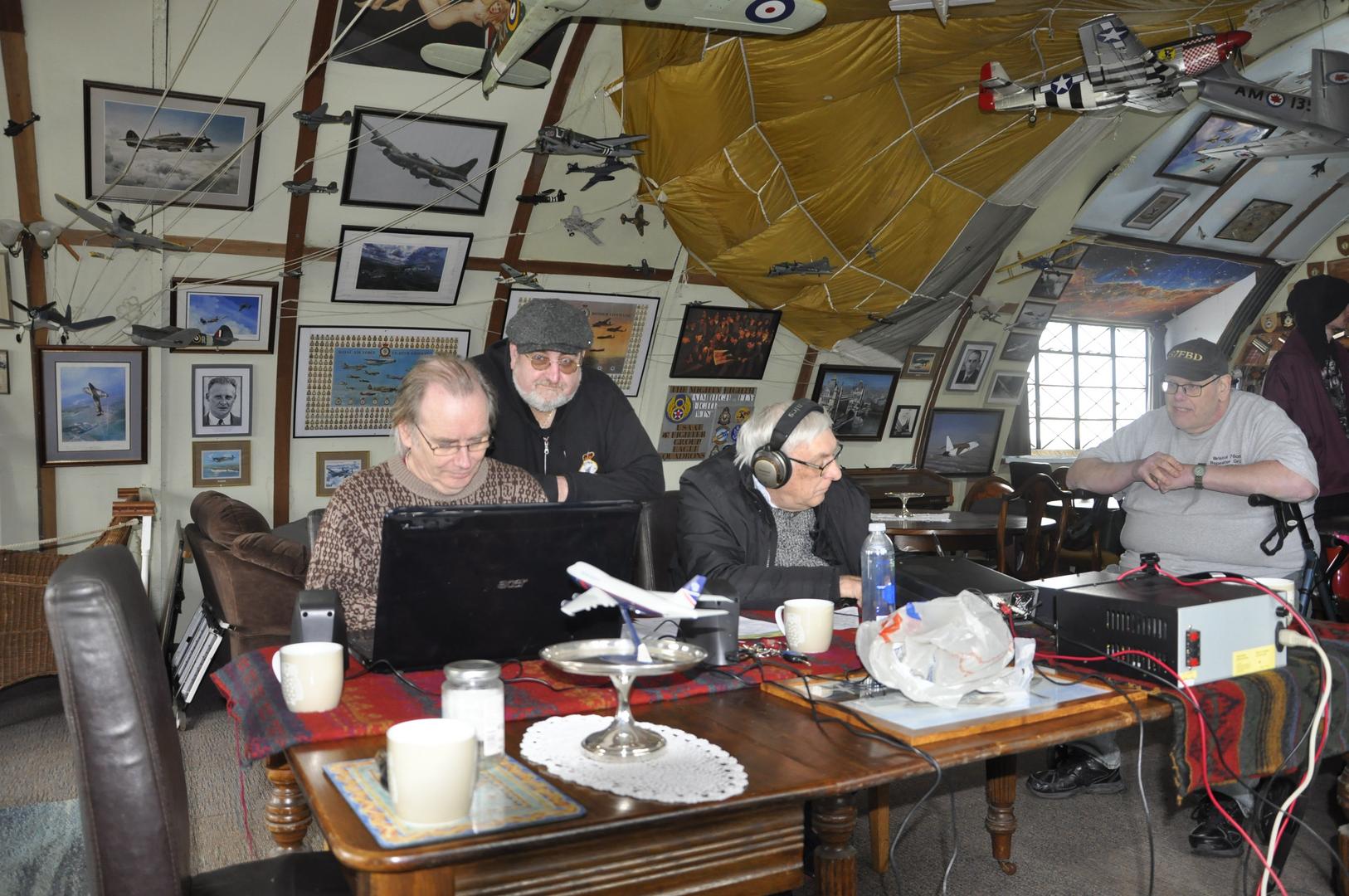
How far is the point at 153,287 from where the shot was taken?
7004 mm

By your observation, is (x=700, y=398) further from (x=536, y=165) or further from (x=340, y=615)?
(x=340, y=615)

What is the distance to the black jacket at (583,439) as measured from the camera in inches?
141

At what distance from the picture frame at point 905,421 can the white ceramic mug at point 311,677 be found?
9.22m

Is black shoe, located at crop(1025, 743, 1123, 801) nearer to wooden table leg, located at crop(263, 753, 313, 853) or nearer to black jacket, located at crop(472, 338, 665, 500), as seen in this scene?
black jacket, located at crop(472, 338, 665, 500)

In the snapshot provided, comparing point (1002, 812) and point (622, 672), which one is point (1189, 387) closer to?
point (1002, 812)

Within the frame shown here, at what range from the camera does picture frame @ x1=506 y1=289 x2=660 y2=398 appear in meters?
8.39

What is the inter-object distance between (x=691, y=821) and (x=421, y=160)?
19.8ft

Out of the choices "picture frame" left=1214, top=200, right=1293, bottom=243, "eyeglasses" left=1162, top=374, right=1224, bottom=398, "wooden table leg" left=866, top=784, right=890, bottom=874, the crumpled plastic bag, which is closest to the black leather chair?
the crumpled plastic bag

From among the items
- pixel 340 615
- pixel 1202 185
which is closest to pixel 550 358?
pixel 340 615

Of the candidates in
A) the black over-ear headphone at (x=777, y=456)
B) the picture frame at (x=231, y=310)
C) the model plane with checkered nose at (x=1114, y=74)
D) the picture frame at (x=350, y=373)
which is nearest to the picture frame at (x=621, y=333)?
the picture frame at (x=350, y=373)

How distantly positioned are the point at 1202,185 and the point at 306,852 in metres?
11.4

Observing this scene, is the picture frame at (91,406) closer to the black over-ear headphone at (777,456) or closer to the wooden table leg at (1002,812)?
the black over-ear headphone at (777,456)

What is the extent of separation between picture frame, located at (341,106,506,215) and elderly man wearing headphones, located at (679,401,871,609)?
14.3 ft

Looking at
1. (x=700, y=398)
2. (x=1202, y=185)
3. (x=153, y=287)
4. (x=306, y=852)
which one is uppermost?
(x=1202, y=185)
